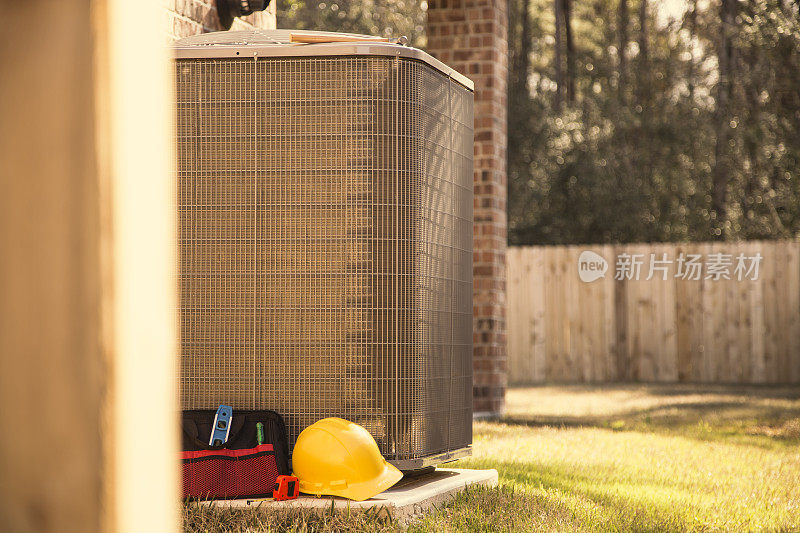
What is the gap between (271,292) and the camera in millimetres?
3971

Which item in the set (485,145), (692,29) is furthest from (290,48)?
(692,29)

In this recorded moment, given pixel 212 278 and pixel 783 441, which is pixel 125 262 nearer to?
pixel 212 278

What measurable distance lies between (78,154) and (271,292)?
A: 2.76 metres

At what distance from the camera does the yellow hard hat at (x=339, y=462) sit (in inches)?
141

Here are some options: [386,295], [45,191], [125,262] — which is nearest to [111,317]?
[125,262]

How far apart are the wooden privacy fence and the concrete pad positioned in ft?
31.3

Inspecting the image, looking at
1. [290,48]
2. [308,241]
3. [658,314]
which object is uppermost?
[290,48]

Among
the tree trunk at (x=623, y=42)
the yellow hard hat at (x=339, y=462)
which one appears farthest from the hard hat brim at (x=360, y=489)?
the tree trunk at (x=623, y=42)

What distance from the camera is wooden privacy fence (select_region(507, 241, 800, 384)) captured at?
13.0m

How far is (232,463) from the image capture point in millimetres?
3668

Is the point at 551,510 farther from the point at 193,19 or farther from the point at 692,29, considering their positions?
the point at 692,29
